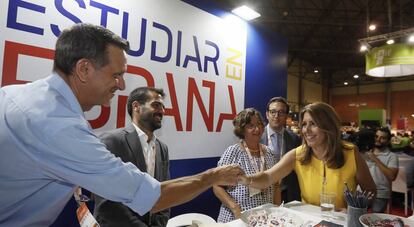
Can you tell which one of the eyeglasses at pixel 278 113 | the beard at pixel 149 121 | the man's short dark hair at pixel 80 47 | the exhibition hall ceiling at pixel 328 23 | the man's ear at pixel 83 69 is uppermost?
the exhibition hall ceiling at pixel 328 23

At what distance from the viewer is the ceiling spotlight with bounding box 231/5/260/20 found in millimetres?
3457

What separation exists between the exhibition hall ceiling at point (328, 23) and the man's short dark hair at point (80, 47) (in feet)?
18.1

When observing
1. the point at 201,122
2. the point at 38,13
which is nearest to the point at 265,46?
the point at 201,122

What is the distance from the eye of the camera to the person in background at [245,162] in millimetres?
2393

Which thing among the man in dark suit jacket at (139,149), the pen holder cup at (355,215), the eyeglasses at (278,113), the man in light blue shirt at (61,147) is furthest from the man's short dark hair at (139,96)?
the pen holder cup at (355,215)

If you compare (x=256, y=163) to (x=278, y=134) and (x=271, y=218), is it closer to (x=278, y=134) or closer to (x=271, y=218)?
(x=278, y=134)

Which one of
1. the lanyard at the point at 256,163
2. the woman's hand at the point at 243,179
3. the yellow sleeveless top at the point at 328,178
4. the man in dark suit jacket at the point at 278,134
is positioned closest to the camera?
the woman's hand at the point at 243,179

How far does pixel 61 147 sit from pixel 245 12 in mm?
3184

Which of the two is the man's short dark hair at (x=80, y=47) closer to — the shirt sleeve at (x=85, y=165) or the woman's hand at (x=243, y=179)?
the shirt sleeve at (x=85, y=165)

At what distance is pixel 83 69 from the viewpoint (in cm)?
110

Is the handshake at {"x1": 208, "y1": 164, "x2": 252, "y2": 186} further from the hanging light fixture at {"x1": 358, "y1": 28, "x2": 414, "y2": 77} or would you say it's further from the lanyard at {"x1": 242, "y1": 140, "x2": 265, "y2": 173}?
the hanging light fixture at {"x1": 358, "y1": 28, "x2": 414, "y2": 77}

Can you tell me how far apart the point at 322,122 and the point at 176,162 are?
1.58 m

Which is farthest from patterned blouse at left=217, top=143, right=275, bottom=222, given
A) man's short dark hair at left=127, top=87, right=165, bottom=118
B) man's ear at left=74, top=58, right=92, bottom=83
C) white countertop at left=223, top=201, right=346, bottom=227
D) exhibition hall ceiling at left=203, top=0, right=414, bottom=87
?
exhibition hall ceiling at left=203, top=0, right=414, bottom=87

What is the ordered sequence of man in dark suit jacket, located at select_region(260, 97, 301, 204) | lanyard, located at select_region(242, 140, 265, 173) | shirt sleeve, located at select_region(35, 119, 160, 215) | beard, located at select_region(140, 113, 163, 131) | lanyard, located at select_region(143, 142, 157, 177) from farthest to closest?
man in dark suit jacket, located at select_region(260, 97, 301, 204) → lanyard, located at select_region(242, 140, 265, 173) → beard, located at select_region(140, 113, 163, 131) → lanyard, located at select_region(143, 142, 157, 177) → shirt sleeve, located at select_region(35, 119, 160, 215)
